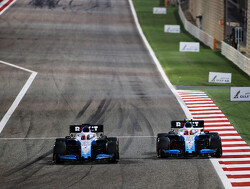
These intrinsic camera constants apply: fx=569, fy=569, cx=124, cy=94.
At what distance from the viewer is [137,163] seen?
20.4 meters

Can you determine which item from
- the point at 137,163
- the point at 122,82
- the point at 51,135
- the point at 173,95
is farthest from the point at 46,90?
the point at 137,163

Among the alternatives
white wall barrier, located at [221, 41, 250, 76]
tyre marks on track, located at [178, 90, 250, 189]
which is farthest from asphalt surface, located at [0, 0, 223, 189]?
white wall barrier, located at [221, 41, 250, 76]

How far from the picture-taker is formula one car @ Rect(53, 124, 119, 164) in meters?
19.9

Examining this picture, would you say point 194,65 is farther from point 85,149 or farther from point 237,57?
point 85,149

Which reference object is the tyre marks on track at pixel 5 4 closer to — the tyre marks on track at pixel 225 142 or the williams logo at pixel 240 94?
the tyre marks on track at pixel 225 142

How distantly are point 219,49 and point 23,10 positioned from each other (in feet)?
89.4

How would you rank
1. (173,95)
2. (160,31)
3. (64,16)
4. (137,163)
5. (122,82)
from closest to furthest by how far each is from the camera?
(137,163) → (173,95) → (122,82) → (160,31) → (64,16)

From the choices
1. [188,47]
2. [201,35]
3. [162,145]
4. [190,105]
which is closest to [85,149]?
[162,145]

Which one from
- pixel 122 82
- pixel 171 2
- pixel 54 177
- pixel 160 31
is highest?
pixel 171 2

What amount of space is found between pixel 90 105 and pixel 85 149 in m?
10.8

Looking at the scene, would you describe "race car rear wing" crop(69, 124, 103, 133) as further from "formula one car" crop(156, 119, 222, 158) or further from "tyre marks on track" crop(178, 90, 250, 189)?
"tyre marks on track" crop(178, 90, 250, 189)

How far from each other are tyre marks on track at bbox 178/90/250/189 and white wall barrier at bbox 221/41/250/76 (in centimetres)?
831

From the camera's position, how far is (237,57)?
147ft

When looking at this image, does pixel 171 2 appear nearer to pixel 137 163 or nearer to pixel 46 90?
pixel 46 90
